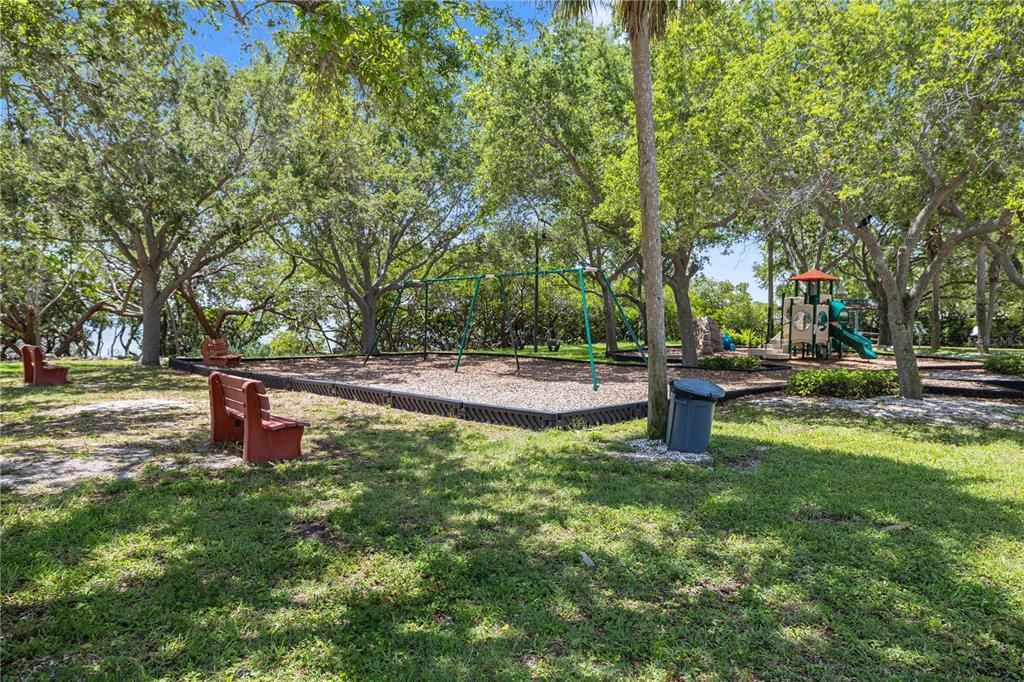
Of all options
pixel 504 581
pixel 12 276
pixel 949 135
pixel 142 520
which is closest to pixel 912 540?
pixel 504 581

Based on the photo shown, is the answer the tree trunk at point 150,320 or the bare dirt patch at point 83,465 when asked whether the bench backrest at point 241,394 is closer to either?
the bare dirt patch at point 83,465

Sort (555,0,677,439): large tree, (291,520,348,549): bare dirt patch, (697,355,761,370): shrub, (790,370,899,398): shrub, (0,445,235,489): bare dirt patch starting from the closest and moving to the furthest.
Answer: (291,520,348,549): bare dirt patch
(0,445,235,489): bare dirt patch
(555,0,677,439): large tree
(790,370,899,398): shrub
(697,355,761,370): shrub

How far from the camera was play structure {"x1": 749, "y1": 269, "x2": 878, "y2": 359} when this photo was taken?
59.8 ft

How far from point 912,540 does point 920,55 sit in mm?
8200

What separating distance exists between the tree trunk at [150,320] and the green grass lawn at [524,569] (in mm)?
11269

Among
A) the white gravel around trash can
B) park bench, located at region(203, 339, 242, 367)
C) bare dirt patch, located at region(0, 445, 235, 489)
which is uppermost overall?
park bench, located at region(203, 339, 242, 367)

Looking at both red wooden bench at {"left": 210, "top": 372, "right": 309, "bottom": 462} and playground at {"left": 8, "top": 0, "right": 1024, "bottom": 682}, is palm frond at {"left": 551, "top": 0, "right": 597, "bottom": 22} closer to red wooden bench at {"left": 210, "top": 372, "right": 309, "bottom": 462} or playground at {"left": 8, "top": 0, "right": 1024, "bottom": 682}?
playground at {"left": 8, "top": 0, "right": 1024, "bottom": 682}

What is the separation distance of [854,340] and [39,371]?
2264 centimetres

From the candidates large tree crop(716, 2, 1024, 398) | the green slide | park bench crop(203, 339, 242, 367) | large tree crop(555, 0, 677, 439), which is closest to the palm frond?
large tree crop(555, 0, 677, 439)

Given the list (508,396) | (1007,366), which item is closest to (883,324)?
(1007,366)

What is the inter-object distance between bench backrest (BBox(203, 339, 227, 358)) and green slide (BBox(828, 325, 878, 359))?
742 inches

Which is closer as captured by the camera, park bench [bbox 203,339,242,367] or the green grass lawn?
the green grass lawn

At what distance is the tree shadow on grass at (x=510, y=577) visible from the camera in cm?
251

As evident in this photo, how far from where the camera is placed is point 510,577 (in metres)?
3.22
